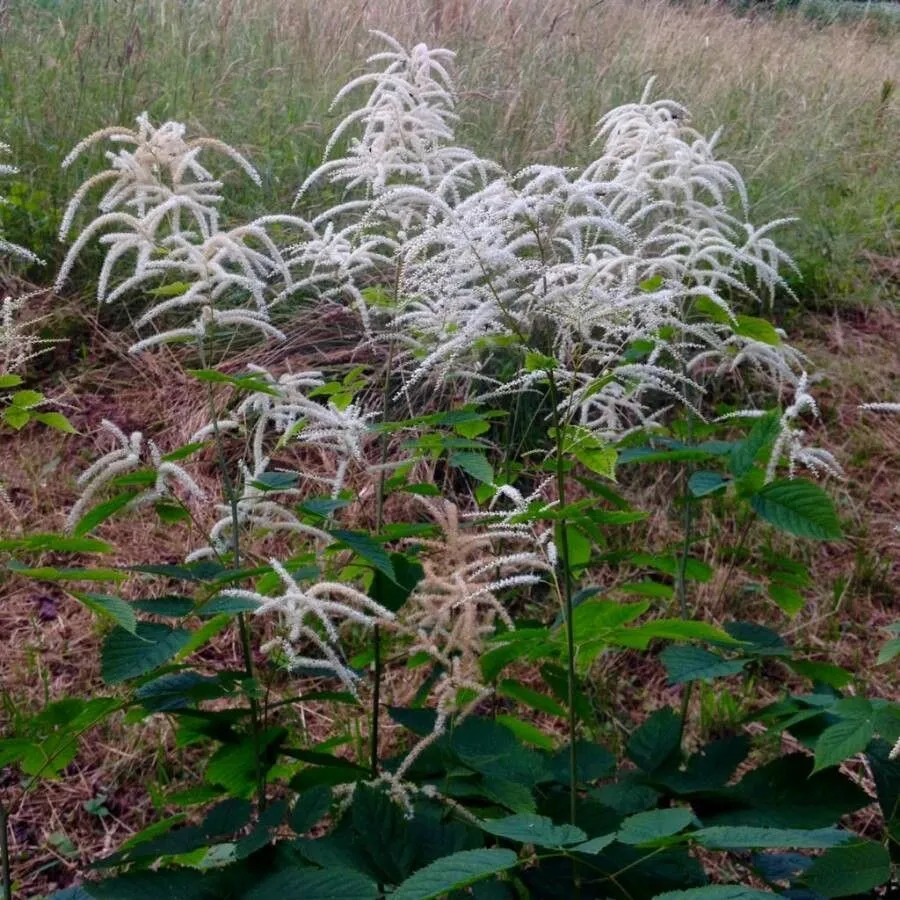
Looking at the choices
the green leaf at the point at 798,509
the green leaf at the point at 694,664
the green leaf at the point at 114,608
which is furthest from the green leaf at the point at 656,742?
the green leaf at the point at 114,608

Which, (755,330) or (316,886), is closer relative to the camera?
(316,886)

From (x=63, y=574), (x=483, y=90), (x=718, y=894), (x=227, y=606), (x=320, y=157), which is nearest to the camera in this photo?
(x=718, y=894)

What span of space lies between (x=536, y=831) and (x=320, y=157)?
4493mm

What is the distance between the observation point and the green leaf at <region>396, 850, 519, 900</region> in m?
1.30

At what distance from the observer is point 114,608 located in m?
1.51

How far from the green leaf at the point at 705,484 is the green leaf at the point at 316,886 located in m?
0.83

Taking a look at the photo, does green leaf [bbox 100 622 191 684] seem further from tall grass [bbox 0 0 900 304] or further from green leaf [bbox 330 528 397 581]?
tall grass [bbox 0 0 900 304]

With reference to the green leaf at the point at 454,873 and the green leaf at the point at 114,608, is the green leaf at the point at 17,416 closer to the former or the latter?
the green leaf at the point at 114,608

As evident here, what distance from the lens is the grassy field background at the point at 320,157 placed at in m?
3.40

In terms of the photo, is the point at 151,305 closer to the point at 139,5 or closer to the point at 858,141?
the point at 139,5

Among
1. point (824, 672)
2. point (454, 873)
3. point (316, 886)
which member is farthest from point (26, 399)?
point (824, 672)

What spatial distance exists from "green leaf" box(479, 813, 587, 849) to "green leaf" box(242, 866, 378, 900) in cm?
19

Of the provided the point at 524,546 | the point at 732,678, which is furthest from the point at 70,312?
the point at 732,678

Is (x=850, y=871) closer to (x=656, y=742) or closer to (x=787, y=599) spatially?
(x=656, y=742)
